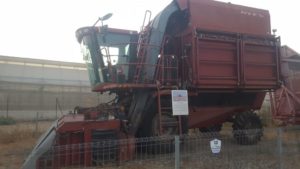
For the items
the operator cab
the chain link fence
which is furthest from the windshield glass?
the chain link fence

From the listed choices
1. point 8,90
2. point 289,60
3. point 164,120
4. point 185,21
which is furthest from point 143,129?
point 8,90

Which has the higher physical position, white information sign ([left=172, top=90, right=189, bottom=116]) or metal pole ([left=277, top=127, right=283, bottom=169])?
white information sign ([left=172, top=90, right=189, bottom=116])

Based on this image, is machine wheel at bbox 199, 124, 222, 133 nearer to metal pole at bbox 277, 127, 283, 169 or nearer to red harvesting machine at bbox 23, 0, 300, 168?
red harvesting machine at bbox 23, 0, 300, 168

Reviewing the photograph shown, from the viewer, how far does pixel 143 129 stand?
40.5ft

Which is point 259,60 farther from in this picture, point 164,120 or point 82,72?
point 82,72

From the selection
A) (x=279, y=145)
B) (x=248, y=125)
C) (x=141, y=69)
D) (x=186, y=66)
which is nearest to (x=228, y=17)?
(x=186, y=66)

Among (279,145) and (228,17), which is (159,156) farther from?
(228,17)

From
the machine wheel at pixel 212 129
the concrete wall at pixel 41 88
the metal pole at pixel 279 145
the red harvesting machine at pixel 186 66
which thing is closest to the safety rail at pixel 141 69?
the red harvesting machine at pixel 186 66

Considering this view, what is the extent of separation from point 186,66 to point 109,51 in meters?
2.41

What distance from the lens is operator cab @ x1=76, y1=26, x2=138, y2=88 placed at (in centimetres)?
1234

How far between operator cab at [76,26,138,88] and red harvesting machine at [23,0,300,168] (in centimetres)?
3

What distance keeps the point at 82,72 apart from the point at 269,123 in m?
29.8

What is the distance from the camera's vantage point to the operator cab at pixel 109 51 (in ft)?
40.5

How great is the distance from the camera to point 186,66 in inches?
494
